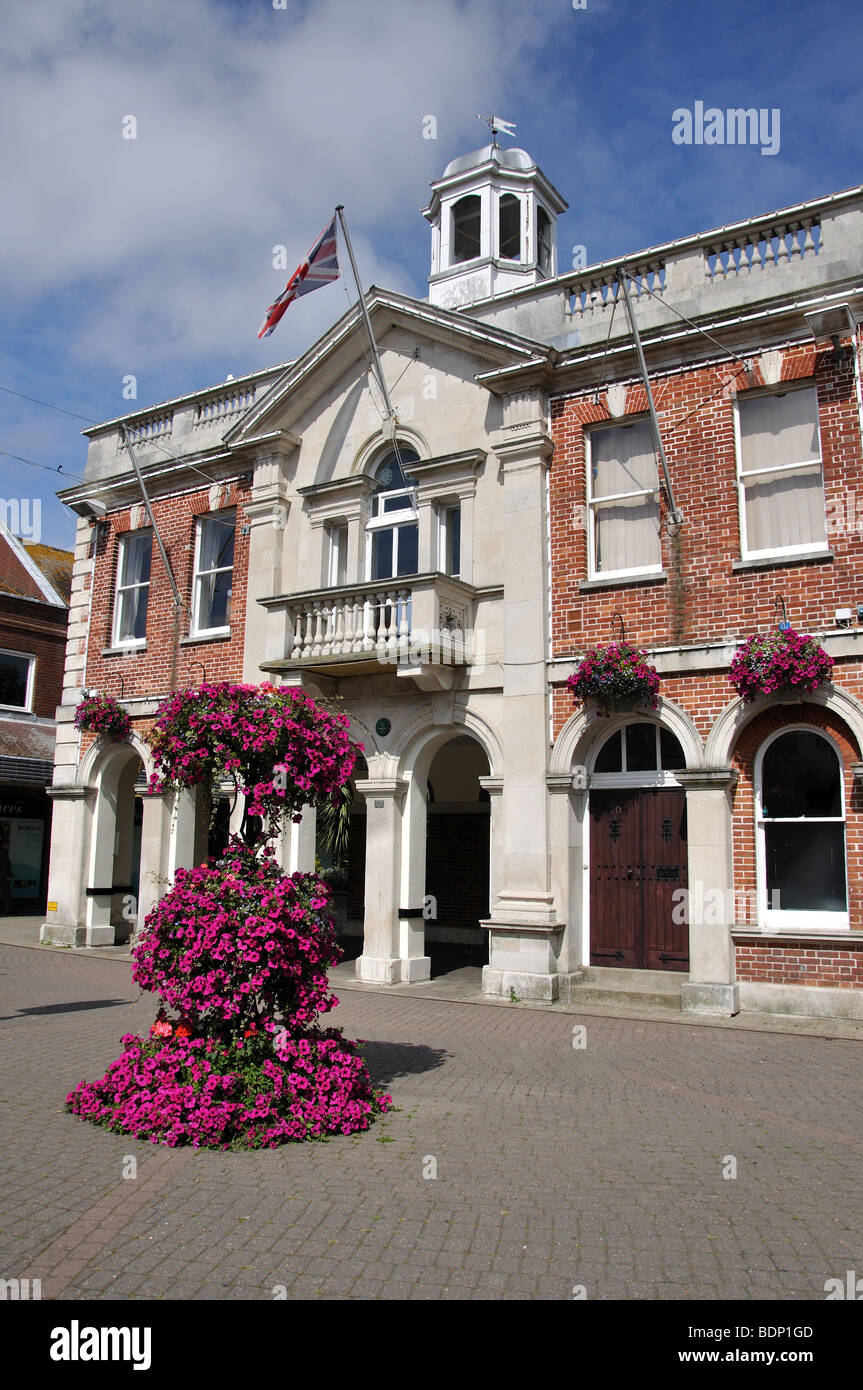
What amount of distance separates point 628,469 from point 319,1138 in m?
9.57

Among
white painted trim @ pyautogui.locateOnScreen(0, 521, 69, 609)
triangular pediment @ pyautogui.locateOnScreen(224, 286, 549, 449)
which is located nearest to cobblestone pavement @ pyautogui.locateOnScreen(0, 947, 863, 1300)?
triangular pediment @ pyautogui.locateOnScreen(224, 286, 549, 449)

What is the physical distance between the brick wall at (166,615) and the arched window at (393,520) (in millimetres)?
2588

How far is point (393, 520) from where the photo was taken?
50.2ft

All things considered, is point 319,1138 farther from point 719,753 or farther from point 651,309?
point 651,309

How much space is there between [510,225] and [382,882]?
1335cm

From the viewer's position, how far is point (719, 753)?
460 inches

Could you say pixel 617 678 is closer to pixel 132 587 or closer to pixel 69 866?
pixel 132 587

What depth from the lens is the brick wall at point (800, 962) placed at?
1079 centimetres

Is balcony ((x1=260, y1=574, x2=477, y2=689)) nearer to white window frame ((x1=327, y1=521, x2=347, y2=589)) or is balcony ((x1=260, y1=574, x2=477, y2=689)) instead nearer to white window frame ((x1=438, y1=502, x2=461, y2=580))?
white window frame ((x1=438, y1=502, x2=461, y2=580))

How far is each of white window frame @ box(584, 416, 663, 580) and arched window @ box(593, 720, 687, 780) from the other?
6.38ft

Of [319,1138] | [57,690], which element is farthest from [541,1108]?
[57,690]

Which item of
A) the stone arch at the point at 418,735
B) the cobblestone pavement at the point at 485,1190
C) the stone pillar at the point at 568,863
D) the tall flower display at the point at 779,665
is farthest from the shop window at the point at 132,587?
the tall flower display at the point at 779,665

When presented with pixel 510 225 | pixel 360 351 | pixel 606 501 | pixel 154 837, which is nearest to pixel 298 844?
pixel 154 837

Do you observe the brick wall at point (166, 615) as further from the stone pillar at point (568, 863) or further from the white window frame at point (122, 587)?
the stone pillar at point (568, 863)
